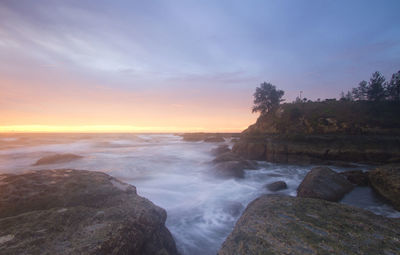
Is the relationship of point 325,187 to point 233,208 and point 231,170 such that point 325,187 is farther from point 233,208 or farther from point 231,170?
point 231,170

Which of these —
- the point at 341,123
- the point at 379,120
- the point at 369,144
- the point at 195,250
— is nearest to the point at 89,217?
the point at 195,250

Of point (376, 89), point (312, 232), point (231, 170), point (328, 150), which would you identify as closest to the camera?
point (312, 232)

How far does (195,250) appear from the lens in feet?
17.7

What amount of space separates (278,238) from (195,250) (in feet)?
11.5

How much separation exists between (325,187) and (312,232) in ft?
17.1

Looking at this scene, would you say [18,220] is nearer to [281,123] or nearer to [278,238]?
[278,238]

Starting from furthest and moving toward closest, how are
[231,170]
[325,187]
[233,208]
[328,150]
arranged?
1. [328,150]
2. [231,170]
3. [233,208]
4. [325,187]

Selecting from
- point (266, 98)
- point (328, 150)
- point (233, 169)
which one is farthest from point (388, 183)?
point (266, 98)

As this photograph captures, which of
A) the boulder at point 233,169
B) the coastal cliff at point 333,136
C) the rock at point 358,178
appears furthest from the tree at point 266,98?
the rock at point 358,178

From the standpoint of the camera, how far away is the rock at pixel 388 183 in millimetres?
6726

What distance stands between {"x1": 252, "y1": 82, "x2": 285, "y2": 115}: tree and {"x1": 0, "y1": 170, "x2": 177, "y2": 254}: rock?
1366 inches

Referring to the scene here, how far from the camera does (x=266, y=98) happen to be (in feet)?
115

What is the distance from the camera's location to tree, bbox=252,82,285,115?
34.7m

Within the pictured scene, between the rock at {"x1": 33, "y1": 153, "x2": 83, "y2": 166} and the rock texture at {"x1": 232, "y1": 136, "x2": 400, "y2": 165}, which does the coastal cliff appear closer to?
the rock texture at {"x1": 232, "y1": 136, "x2": 400, "y2": 165}
